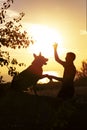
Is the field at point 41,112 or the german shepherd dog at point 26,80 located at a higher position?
the german shepherd dog at point 26,80

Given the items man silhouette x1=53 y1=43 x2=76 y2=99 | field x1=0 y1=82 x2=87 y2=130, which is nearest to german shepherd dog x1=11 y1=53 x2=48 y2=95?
field x1=0 y1=82 x2=87 y2=130

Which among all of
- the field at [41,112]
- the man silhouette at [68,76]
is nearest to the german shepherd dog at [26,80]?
the field at [41,112]

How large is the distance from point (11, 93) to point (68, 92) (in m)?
1.68

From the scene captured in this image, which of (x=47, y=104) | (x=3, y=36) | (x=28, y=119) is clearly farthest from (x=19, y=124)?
(x=3, y=36)

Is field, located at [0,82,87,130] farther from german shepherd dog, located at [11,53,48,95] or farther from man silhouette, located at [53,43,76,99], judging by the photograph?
german shepherd dog, located at [11,53,48,95]

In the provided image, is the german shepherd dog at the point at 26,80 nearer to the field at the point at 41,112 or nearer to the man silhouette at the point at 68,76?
the field at the point at 41,112

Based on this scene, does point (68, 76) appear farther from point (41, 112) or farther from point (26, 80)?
point (26, 80)

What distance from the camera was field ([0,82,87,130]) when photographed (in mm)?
9781

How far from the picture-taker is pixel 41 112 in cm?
1020

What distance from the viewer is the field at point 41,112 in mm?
9781

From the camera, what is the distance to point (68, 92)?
10672mm

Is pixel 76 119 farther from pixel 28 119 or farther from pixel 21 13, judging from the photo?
pixel 21 13

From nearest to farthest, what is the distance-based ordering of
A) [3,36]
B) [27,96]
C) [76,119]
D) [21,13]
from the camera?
[76,119]
[27,96]
[3,36]
[21,13]

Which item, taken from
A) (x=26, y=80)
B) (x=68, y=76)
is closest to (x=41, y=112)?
(x=68, y=76)
